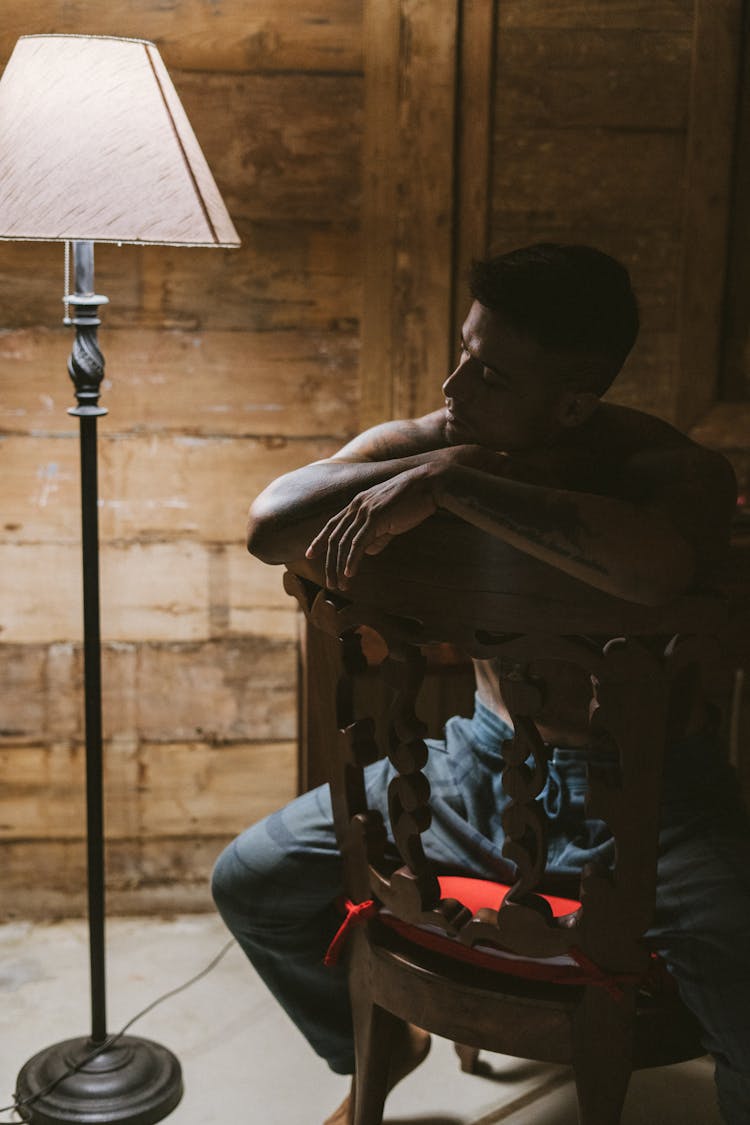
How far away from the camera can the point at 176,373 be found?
2.34 metres

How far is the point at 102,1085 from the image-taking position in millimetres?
1949

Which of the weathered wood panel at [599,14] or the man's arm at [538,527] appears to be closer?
the man's arm at [538,527]

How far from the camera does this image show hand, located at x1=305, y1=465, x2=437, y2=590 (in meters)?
1.29

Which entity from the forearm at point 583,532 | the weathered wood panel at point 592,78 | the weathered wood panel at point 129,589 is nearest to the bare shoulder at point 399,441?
the forearm at point 583,532

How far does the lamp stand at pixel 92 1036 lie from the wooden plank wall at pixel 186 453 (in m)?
0.45

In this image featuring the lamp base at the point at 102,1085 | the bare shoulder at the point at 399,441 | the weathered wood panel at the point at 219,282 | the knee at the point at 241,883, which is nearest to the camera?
the knee at the point at 241,883

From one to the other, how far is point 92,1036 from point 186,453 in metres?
1.03

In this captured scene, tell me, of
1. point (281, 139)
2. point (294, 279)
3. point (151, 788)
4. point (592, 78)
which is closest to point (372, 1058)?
point (151, 788)

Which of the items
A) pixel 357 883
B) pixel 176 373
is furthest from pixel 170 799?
pixel 357 883

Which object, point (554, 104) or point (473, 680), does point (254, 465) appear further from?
point (554, 104)

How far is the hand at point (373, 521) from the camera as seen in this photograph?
4.25 feet

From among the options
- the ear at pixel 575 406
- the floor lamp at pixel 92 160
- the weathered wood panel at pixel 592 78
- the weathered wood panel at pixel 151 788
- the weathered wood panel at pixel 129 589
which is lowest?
the weathered wood panel at pixel 151 788

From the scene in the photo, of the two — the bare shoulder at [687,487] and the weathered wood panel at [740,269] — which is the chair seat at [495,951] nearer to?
the bare shoulder at [687,487]

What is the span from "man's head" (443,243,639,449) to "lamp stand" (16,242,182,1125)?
23.5 inches
